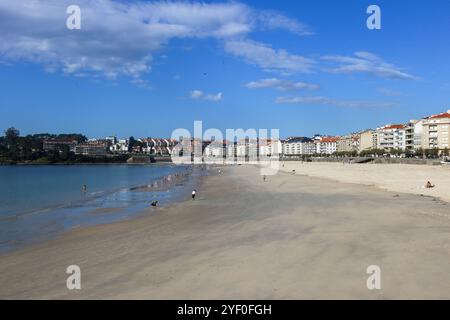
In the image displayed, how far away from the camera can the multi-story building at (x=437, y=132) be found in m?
102

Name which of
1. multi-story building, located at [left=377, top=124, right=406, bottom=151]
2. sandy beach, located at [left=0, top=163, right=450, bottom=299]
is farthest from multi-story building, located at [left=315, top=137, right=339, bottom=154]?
sandy beach, located at [left=0, top=163, right=450, bottom=299]

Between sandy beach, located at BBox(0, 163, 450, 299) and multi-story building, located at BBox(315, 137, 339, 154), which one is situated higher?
multi-story building, located at BBox(315, 137, 339, 154)

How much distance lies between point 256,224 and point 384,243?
5.05 m

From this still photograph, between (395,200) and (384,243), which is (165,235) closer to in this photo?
(384,243)

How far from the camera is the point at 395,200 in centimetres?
2189

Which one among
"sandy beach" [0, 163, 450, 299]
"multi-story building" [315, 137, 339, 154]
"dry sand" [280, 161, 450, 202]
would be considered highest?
"multi-story building" [315, 137, 339, 154]

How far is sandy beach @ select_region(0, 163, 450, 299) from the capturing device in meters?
7.29

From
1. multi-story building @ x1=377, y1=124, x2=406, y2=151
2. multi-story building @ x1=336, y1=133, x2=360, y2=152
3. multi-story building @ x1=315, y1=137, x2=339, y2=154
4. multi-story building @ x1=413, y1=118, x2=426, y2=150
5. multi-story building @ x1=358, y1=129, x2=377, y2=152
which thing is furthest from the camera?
multi-story building @ x1=315, y1=137, x2=339, y2=154

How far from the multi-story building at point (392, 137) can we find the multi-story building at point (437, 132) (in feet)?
45.9

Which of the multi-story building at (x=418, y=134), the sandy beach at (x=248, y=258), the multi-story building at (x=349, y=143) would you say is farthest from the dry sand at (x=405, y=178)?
the multi-story building at (x=349, y=143)

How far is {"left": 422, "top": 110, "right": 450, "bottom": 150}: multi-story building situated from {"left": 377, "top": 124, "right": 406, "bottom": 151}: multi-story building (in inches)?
551

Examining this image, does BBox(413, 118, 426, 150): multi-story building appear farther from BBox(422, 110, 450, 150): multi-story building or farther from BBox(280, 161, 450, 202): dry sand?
BBox(280, 161, 450, 202): dry sand

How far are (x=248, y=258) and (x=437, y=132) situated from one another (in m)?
105
